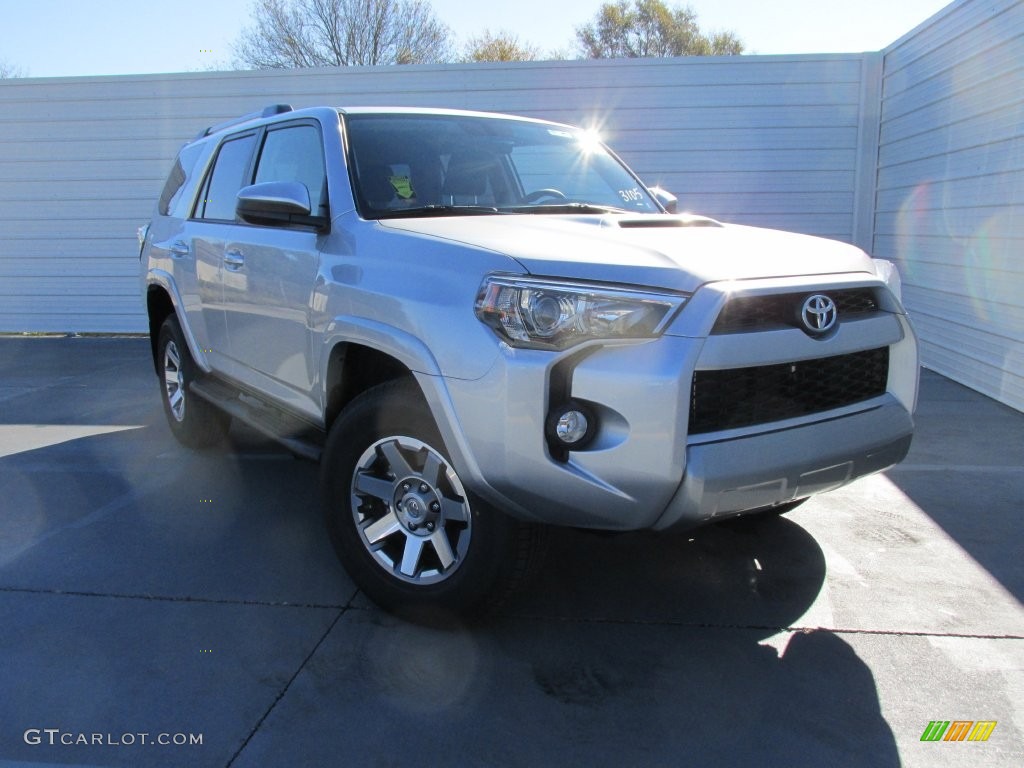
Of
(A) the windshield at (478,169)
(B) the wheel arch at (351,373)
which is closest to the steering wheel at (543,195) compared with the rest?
(A) the windshield at (478,169)

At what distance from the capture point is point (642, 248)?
2713 mm

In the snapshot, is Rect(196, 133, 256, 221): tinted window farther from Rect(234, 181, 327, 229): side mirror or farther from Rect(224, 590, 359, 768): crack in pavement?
Rect(224, 590, 359, 768): crack in pavement

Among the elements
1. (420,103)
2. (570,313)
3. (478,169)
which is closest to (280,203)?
(478,169)

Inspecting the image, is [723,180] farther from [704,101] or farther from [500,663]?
[500,663]

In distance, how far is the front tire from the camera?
2.84 meters

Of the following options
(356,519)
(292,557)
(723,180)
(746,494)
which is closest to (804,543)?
(746,494)

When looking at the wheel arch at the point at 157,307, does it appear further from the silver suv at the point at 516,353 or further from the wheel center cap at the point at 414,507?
the wheel center cap at the point at 414,507

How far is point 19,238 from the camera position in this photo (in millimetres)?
11359

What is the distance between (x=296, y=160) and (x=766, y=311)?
7.82 ft

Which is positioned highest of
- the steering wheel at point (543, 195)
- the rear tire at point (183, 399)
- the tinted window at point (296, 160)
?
the tinted window at point (296, 160)

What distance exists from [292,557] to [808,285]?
242 cm

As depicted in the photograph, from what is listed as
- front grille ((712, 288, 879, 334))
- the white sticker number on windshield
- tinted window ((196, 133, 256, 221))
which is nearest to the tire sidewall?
front grille ((712, 288, 879, 334))

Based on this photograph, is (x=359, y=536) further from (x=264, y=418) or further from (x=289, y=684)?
(x=264, y=418)

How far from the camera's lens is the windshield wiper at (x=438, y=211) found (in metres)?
3.38
